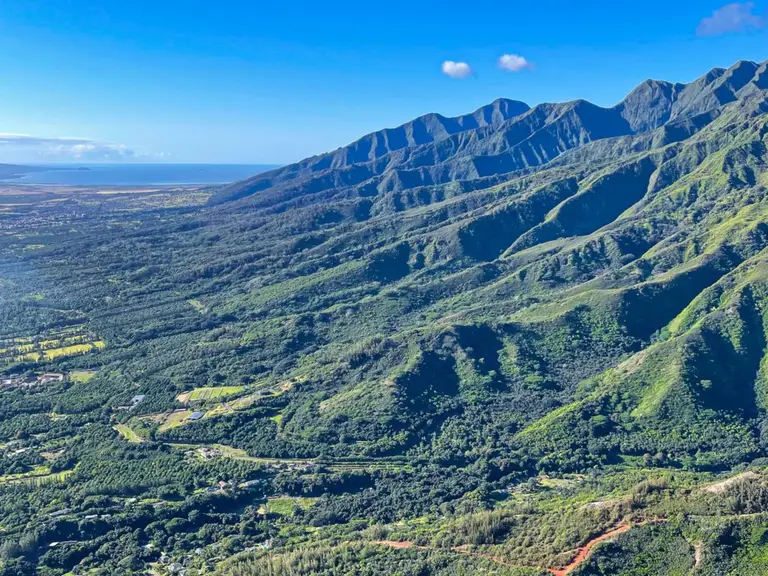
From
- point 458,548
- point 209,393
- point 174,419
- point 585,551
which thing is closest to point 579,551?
point 585,551

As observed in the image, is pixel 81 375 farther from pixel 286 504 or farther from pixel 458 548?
pixel 458 548

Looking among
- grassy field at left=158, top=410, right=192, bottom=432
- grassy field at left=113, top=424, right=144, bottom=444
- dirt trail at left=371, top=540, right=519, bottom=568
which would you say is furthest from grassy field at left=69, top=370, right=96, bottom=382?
dirt trail at left=371, top=540, right=519, bottom=568

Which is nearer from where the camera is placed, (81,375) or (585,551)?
(585,551)

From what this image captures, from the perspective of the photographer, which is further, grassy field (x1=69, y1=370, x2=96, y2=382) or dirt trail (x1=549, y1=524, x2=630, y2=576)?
grassy field (x1=69, y1=370, x2=96, y2=382)

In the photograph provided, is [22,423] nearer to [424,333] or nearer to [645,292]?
[424,333]

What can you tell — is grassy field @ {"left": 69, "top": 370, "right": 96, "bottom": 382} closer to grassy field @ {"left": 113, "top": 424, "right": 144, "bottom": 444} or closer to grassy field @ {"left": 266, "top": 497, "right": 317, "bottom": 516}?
grassy field @ {"left": 113, "top": 424, "right": 144, "bottom": 444}

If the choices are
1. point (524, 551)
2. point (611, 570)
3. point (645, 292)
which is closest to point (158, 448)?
point (524, 551)
